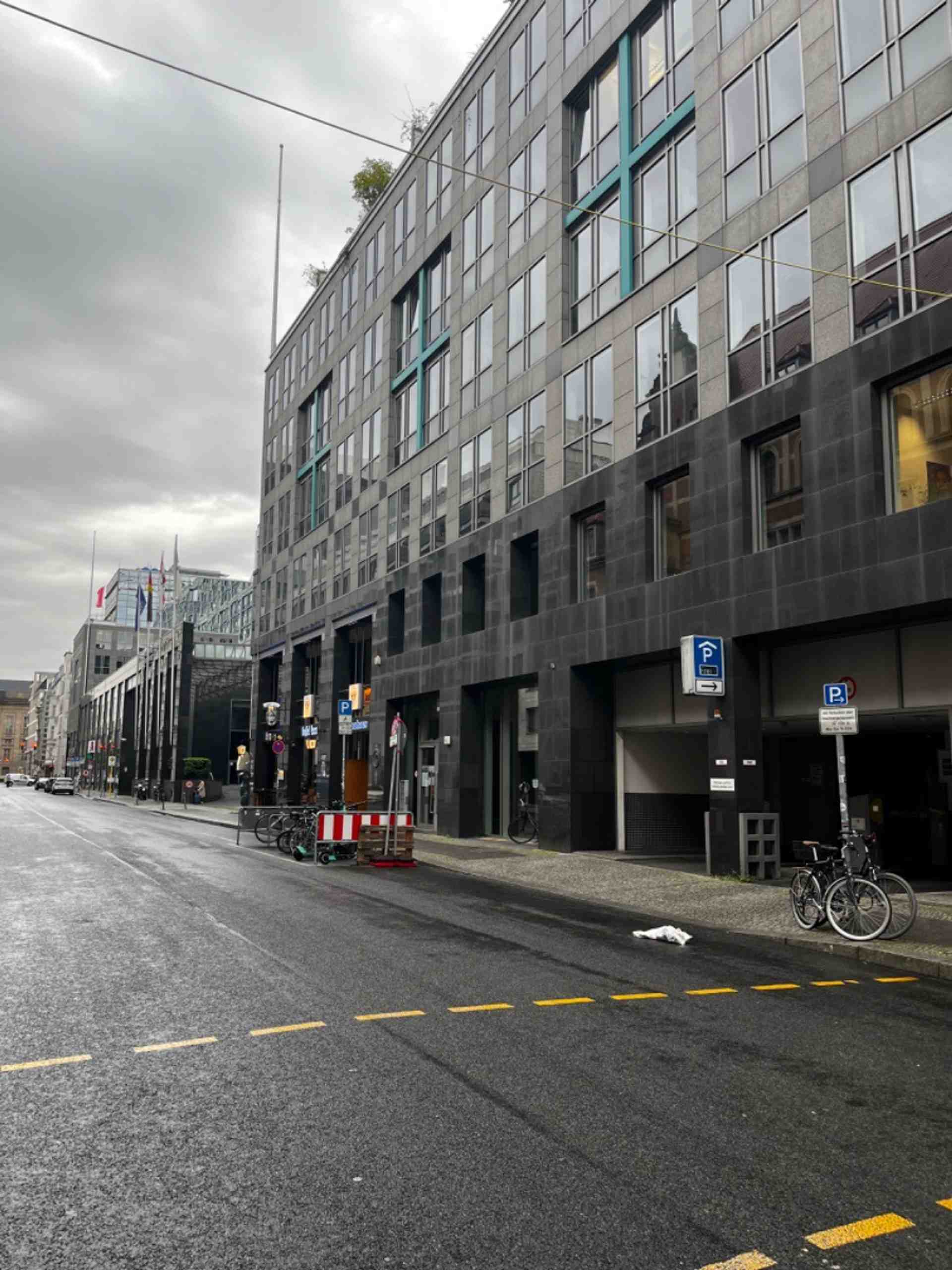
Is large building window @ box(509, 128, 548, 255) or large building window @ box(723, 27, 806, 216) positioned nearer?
large building window @ box(723, 27, 806, 216)

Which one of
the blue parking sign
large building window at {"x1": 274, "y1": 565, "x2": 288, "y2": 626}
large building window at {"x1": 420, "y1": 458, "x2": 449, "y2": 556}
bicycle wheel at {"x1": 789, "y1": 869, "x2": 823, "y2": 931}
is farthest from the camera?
large building window at {"x1": 274, "y1": 565, "x2": 288, "y2": 626}

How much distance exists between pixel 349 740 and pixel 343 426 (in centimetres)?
1414

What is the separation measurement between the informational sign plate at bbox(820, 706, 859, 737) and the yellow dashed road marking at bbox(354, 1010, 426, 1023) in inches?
276

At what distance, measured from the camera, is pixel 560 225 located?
26578mm

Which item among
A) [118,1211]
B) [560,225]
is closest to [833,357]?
[560,225]

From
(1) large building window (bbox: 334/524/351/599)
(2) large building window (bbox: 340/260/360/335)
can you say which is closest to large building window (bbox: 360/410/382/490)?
(1) large building window (bbox: 334/524/351/599)

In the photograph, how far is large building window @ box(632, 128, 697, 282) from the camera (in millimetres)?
21500

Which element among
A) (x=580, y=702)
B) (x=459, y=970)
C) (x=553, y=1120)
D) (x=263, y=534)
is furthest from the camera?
(x=263, y=534)

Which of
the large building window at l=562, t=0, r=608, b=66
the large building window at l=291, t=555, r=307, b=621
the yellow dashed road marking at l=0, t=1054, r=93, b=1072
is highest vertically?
the large building window at l=562, t=0, r=608, b=66

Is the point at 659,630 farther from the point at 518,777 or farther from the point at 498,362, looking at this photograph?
the point at 498,362

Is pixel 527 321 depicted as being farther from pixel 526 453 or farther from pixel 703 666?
pixel 703 666

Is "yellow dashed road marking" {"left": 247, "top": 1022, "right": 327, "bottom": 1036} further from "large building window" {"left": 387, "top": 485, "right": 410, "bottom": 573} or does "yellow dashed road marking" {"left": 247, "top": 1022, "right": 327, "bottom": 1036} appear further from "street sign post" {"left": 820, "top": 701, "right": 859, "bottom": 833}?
"large building window" {"left": 387, "top": 485, "right": 410, "bottom": 573}

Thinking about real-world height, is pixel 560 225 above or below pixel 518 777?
above

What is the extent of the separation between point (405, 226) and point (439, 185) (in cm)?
346
